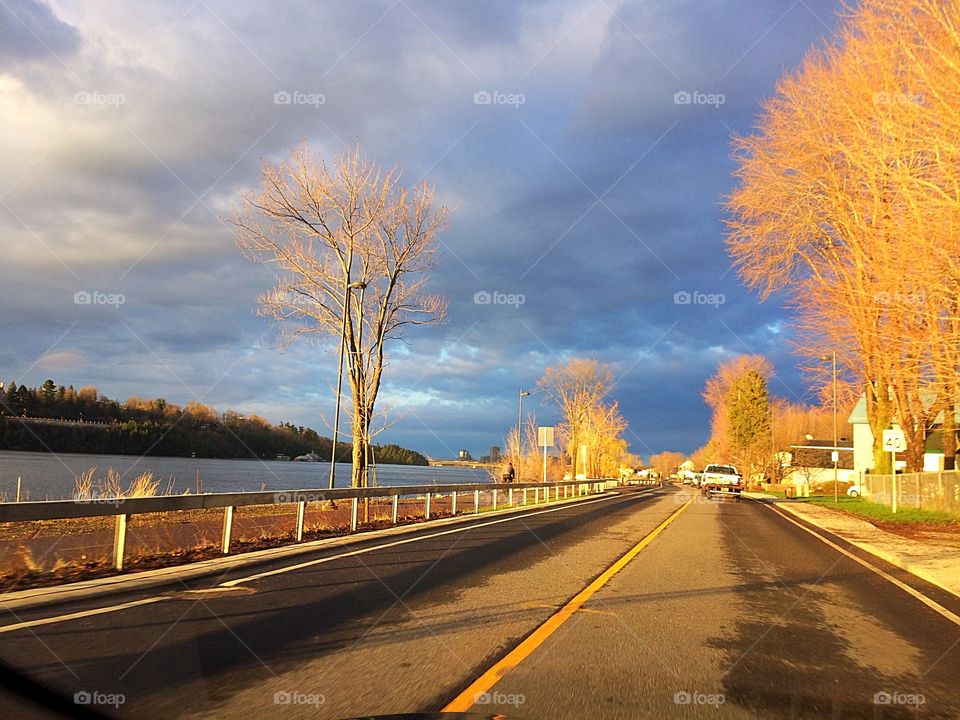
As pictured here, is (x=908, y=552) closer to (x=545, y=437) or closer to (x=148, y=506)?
(x=148, y=506)

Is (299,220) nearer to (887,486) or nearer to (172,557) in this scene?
(172,557)

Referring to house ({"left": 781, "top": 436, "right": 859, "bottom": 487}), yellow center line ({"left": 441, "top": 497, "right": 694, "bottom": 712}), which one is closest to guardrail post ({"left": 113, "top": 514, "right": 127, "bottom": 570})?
yellow center line ({"left": 441, "top": 497, "right": 694, "bottom": 712})

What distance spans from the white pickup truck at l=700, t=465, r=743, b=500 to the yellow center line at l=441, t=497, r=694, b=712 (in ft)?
113

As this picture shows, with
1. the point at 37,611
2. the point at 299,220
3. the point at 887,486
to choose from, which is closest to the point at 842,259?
the point at 887,486

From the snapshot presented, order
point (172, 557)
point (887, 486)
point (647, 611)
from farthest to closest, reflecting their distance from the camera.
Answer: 1. point (887, 486)
2. point (172, 557)
3. point (647, 611)

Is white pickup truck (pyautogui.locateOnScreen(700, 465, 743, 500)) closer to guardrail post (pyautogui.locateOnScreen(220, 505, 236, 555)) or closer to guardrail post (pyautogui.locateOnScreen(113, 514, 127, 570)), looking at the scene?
guardrail post (pyautogui.locateOnScreen(220, 505, 236, 555))

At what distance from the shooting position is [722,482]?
1779 inches

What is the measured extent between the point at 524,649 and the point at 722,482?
41.8 meters

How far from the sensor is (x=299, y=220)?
2861 cm

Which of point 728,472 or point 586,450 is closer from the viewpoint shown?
point 728,472

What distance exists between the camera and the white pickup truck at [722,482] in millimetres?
43500

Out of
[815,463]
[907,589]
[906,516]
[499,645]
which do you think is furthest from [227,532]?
[815,463]

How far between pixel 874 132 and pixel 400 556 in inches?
687

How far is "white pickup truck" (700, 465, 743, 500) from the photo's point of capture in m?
43.5
